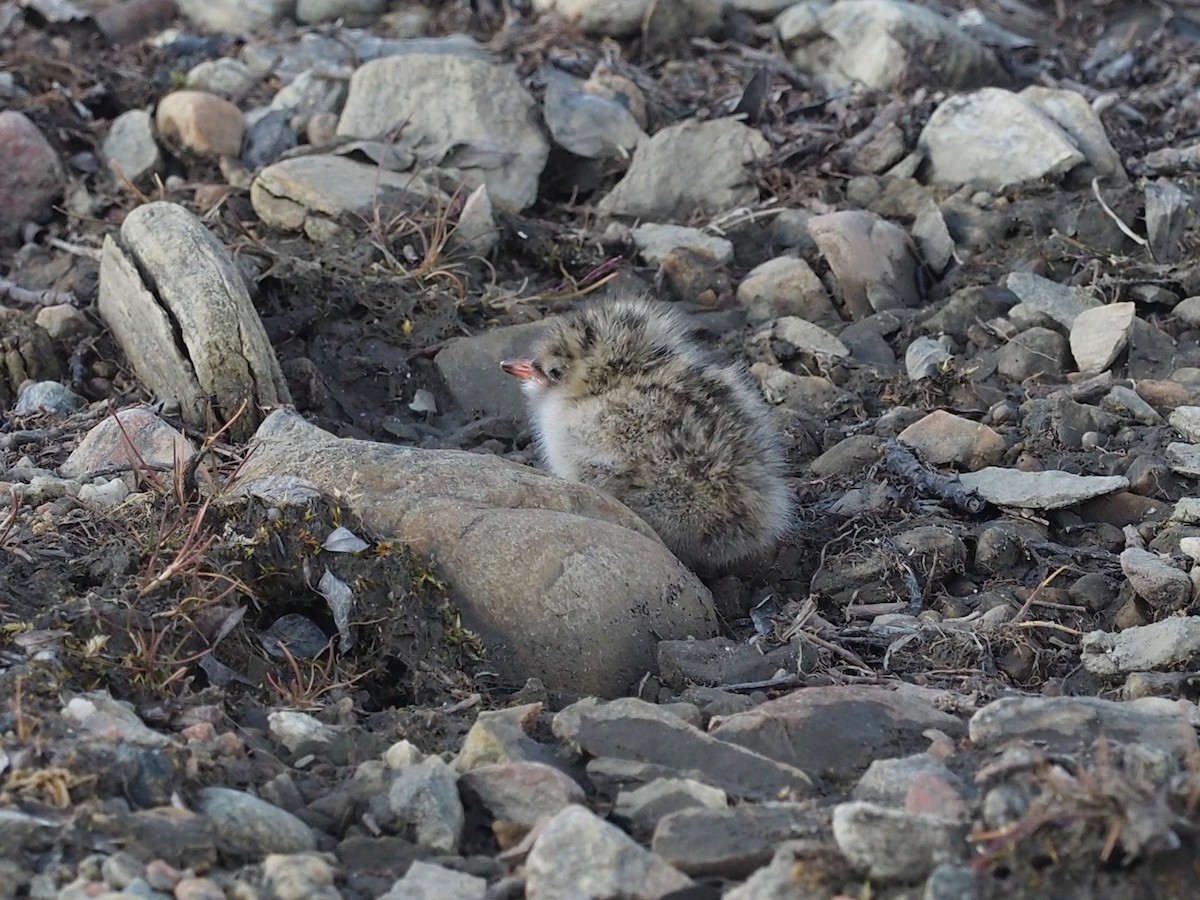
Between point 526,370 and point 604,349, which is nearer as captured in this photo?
point 604,349

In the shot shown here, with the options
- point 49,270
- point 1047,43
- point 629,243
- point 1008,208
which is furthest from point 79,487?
point 1047,43

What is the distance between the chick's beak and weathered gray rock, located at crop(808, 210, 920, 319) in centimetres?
191

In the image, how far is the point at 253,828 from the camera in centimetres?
313

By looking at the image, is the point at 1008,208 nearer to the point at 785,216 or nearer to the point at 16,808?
the point at 785,216

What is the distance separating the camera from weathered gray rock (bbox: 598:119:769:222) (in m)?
7.92

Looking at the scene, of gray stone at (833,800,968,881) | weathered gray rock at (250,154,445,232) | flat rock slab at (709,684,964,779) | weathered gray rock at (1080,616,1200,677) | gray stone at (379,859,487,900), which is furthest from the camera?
weathered gray rock at (250,154,445,232)

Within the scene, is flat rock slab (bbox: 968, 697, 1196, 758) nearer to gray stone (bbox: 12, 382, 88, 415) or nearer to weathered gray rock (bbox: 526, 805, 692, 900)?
weathered gray rock (bbox: 526, 805, 692, 900)

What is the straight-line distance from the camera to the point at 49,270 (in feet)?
24.2

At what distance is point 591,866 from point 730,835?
1.00 feet

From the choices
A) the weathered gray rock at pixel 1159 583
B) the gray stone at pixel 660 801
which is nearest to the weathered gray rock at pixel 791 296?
the weathered gray rock at pixel 1159 583

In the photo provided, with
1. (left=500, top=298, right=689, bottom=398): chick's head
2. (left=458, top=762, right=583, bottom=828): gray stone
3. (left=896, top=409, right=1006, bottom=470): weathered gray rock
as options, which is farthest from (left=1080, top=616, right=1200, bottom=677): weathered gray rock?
(left=500, top=298, right=689, bottom=398): chick's head

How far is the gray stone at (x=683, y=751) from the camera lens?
3.39 metres

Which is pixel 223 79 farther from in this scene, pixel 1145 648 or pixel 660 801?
pixel 660 801

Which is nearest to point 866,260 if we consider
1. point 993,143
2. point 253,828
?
point 993,143
